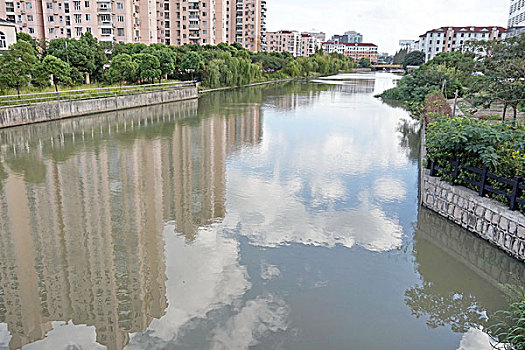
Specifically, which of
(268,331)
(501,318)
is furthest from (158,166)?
(501,318)

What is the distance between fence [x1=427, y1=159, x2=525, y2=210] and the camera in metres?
7.86

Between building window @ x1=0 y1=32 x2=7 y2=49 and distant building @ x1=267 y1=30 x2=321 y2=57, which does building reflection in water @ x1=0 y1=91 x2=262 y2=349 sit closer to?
building window @ x1=0 y1=32 x2=7 y2=49

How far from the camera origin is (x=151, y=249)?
27.8 ft

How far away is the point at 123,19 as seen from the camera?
55562mm

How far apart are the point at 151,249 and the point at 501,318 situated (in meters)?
5.99

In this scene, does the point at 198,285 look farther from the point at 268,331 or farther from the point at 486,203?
the point at 486,203

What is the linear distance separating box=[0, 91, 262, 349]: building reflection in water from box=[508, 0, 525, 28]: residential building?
38.1m

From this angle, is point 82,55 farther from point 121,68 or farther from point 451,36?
point 451,36

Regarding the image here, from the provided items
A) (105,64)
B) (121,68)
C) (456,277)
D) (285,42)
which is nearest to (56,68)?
(121,68)

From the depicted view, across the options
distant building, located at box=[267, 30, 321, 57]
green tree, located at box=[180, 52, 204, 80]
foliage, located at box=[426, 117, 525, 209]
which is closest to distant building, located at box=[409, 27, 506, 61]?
distant building, located at box=[267, 30, 321, 57]

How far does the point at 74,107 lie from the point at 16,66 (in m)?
3.47

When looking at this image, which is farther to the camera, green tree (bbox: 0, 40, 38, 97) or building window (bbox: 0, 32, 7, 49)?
building window (bbox: 0, 32, 7, 49)

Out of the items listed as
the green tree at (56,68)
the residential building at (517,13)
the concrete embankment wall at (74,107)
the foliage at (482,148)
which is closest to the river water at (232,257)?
the foliage at (482,148)

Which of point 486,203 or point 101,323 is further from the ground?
point 486,203
